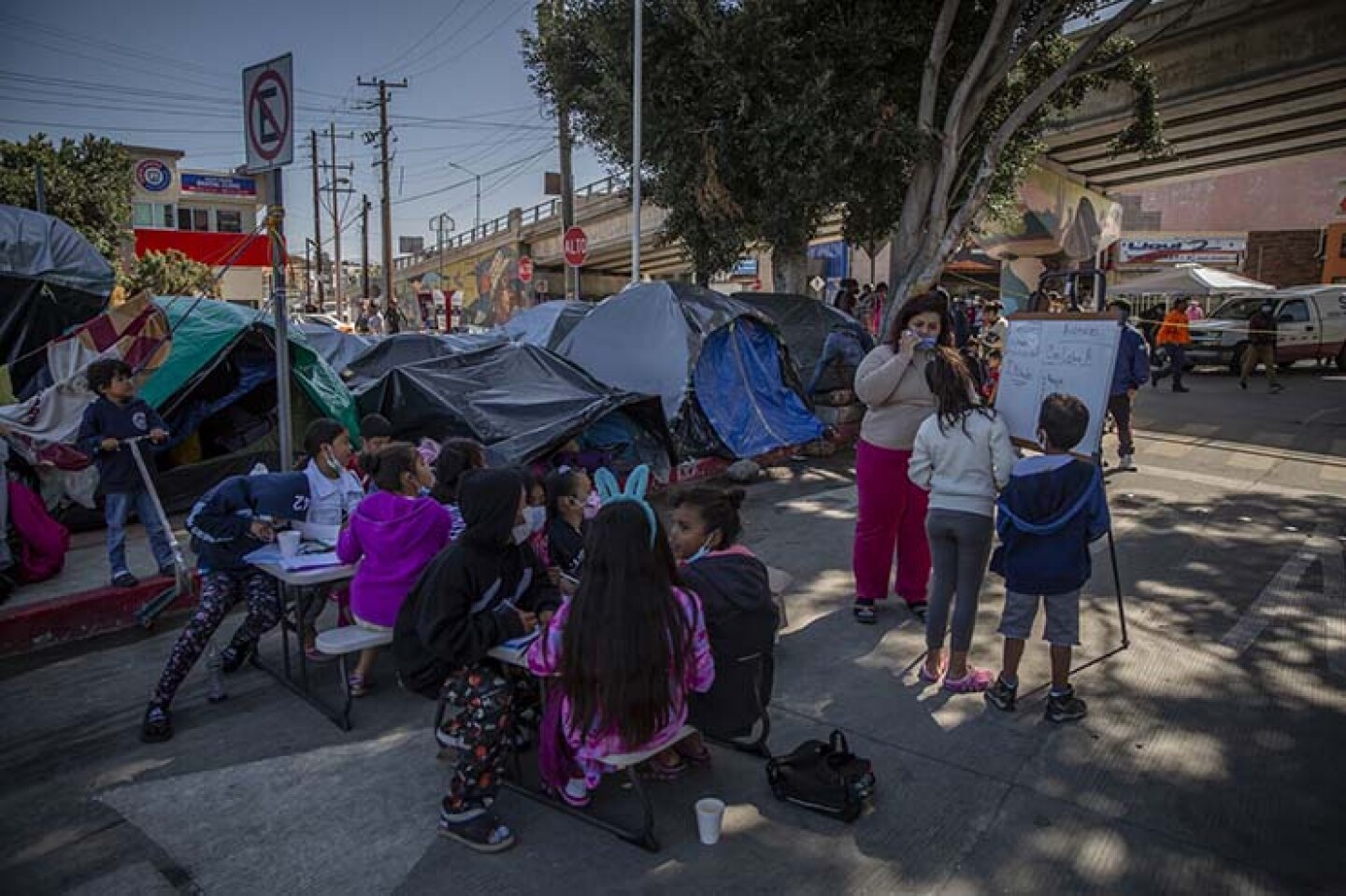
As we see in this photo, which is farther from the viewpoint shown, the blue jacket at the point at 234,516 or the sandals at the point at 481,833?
the blue jacket at the point at 234,516

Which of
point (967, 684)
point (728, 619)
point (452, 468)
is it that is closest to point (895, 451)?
point (967, 684)

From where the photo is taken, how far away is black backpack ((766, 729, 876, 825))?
3.20 meters

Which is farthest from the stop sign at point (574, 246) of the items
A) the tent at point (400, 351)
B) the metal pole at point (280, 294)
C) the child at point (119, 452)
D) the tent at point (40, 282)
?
the child at point (119, 452)

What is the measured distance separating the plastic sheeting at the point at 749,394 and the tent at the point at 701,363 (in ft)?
0.04

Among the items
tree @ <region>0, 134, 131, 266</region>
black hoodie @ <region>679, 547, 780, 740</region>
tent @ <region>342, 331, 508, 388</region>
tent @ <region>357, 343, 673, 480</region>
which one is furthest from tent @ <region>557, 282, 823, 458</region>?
tree @ <region>0, 134, 131, 266</region>

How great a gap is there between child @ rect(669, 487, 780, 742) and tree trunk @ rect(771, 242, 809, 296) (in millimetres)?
10065

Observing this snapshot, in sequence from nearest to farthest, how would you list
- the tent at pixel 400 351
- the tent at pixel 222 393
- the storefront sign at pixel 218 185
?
the tent at pixel 222 393 → the tent at pixel 400 351 → the storefront sign at pixel 218 185

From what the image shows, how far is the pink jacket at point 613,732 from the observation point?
9.62ft

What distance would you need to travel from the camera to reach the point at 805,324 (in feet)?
39.7

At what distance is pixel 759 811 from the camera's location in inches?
129

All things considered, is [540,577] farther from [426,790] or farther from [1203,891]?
[1203,891]

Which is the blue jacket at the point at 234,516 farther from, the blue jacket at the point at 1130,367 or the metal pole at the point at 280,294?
the blue jacket at the point at 1130,367

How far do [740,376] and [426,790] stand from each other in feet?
23.8

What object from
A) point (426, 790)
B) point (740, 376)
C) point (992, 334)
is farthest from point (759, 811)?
point (992, 334)
